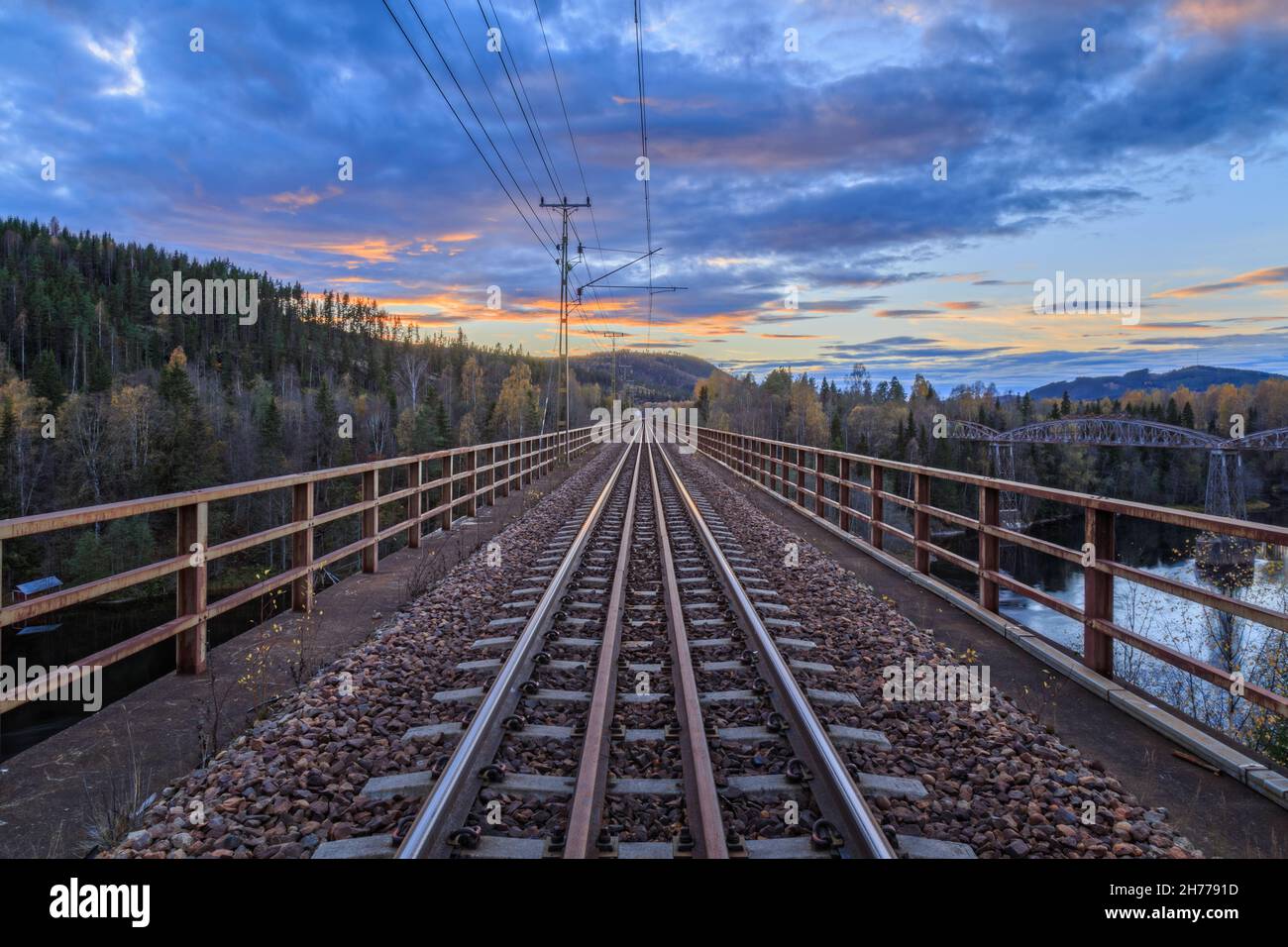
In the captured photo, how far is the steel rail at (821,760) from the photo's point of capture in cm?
293

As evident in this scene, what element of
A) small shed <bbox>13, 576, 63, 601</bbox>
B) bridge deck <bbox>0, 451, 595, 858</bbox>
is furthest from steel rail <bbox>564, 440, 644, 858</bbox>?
small shed <bbox>13, 576, 63, 601</bbox>

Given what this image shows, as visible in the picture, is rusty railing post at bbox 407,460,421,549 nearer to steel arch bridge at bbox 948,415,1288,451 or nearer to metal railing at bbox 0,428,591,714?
metal railing at bbox 0,428,591,714

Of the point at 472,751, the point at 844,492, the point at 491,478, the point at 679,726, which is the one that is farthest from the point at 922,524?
the point at 491,478

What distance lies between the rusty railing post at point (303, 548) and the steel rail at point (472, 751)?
221cm

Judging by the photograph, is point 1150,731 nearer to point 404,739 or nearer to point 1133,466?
point 404,739

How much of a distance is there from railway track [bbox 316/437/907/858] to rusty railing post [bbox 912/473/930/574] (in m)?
2.65

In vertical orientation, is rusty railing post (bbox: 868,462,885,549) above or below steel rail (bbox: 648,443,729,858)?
above

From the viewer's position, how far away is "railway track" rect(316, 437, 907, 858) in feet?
9.70

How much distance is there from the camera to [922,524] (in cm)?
855

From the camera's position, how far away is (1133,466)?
299ft

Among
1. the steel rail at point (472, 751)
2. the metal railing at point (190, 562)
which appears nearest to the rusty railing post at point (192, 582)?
the metal railing at point (190, 562)

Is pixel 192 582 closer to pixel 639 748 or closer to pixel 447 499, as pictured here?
pixel 639 748
